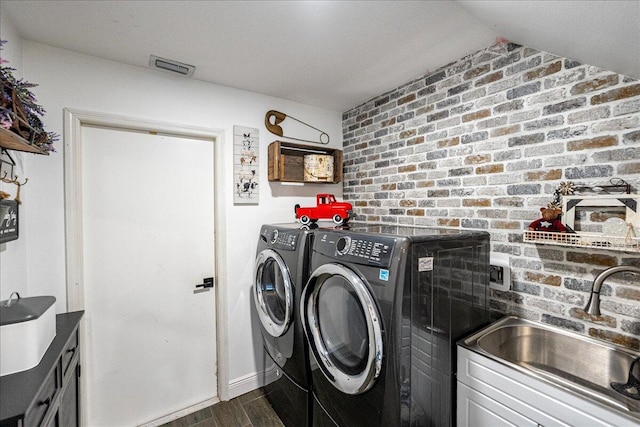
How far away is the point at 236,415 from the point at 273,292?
0.99 m

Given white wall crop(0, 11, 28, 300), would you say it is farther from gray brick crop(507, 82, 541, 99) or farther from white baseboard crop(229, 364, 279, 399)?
gray brick crop(507, 82, 541, 99)

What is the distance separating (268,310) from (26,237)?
59.8 inches

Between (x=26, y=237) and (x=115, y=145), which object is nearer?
(x=26, y=237)

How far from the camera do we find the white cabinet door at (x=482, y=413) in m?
1.17

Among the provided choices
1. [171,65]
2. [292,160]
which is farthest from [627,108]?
[171,65]

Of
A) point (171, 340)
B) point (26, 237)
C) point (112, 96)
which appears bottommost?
point (171, 340)

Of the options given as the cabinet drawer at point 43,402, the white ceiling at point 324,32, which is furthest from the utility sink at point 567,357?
the cabinet drawer at point 43,402

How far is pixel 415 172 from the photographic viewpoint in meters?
2.17

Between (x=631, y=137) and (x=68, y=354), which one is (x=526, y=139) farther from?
(x=68, y=354)

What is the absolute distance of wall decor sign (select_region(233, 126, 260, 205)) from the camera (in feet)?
7.50

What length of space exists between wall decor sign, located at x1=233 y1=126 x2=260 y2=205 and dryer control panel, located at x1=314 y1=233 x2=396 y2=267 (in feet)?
3.39

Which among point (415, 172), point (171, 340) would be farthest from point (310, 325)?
point (415, 172)

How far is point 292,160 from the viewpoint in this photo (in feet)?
8.20

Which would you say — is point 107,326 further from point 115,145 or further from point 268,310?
point 115,145
